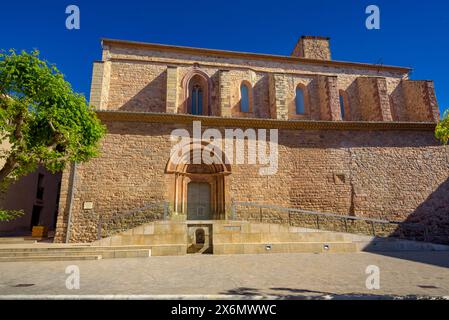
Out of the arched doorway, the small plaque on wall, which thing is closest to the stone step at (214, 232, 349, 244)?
the arched doorway

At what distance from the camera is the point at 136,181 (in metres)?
12.4

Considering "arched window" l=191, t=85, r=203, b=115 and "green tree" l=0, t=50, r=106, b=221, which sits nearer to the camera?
"green tree" l=0, t=50, r=106, b=221

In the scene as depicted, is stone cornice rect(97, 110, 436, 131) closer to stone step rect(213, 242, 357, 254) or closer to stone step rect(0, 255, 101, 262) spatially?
stone step rect(213, 242, 357, 254)

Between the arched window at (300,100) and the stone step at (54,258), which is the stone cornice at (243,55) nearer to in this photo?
the arched window at (300,100)

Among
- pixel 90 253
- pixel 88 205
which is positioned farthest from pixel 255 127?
pixel 90 253

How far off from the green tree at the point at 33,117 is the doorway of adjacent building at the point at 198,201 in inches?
246

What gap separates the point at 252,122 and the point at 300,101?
6053mm

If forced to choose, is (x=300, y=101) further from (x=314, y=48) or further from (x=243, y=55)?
(x=314, y=48)

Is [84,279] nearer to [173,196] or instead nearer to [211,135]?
[173,196]

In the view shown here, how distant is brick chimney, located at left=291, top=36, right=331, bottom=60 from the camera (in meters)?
19.8

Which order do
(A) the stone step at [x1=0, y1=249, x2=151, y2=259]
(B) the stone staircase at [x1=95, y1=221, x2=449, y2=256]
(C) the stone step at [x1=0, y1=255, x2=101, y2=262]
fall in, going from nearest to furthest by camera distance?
(C) the stone step at [x1=0, y1=255, x2=101, y2=262], (A) the stone step at [x1=0, y1=249, x2=151, y2=259], (B) the stone staircase at [x1=95, y1=221, x2=449, y2=256]

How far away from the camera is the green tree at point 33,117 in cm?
655

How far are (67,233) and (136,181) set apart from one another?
12.2 ft

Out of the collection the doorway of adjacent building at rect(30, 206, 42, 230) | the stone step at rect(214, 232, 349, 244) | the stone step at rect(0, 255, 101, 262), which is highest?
the doorway of adjacent building at rect(30, 206, 42, 230)
